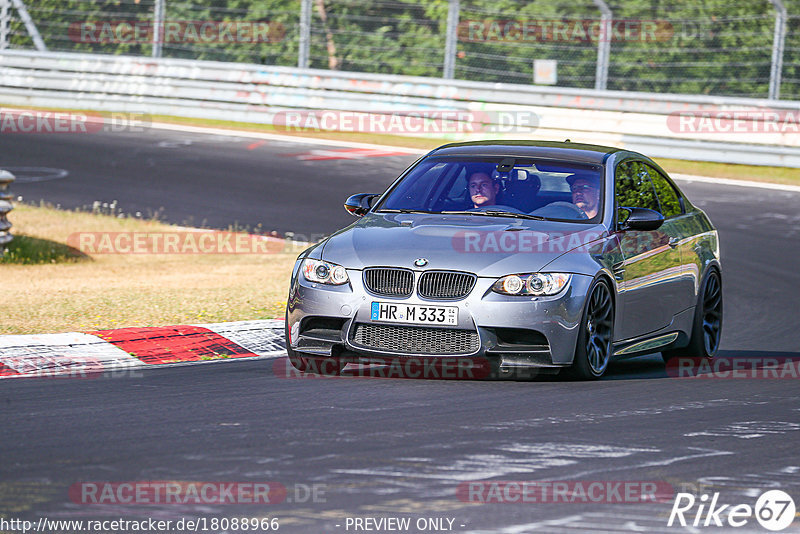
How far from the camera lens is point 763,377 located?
30.0ft

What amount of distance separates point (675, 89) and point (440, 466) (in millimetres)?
23186

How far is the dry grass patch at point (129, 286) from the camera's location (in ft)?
35.3

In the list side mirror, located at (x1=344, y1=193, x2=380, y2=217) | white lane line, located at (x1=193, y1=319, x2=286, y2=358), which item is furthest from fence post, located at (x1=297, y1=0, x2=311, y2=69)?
side mirror, located at (x1=344, y1=193, x2=380, y2=217)

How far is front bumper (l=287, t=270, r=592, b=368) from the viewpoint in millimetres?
7980

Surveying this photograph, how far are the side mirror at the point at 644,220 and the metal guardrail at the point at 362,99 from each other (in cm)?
1341

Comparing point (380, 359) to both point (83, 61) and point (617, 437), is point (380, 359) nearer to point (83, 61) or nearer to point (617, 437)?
point (617, 437)

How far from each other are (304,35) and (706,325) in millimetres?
16677

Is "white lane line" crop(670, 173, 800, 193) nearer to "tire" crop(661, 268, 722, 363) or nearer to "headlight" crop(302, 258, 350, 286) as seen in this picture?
"tire" crop(661, 268, 722, 363)

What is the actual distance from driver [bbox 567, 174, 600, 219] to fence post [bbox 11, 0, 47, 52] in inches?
816

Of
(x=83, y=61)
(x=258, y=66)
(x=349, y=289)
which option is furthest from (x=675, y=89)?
(x=349, y=289)

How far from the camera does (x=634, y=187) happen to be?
972 cm

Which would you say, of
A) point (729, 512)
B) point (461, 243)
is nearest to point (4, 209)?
point (461, 243)

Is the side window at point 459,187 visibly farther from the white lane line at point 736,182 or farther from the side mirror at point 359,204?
the white lane line at point 736,182

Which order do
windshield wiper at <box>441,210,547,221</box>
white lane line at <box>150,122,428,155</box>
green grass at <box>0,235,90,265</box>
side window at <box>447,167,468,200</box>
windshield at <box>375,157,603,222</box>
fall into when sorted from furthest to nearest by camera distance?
white lane line at <box>150,122,428,155</box> → green grass at <box>0,235,90,265</box> → side window at <box>447,167,468,200</box> → windshield at <box>375,157,603,222</box> → windshield wiper at <box>441,210,547,221</box>
